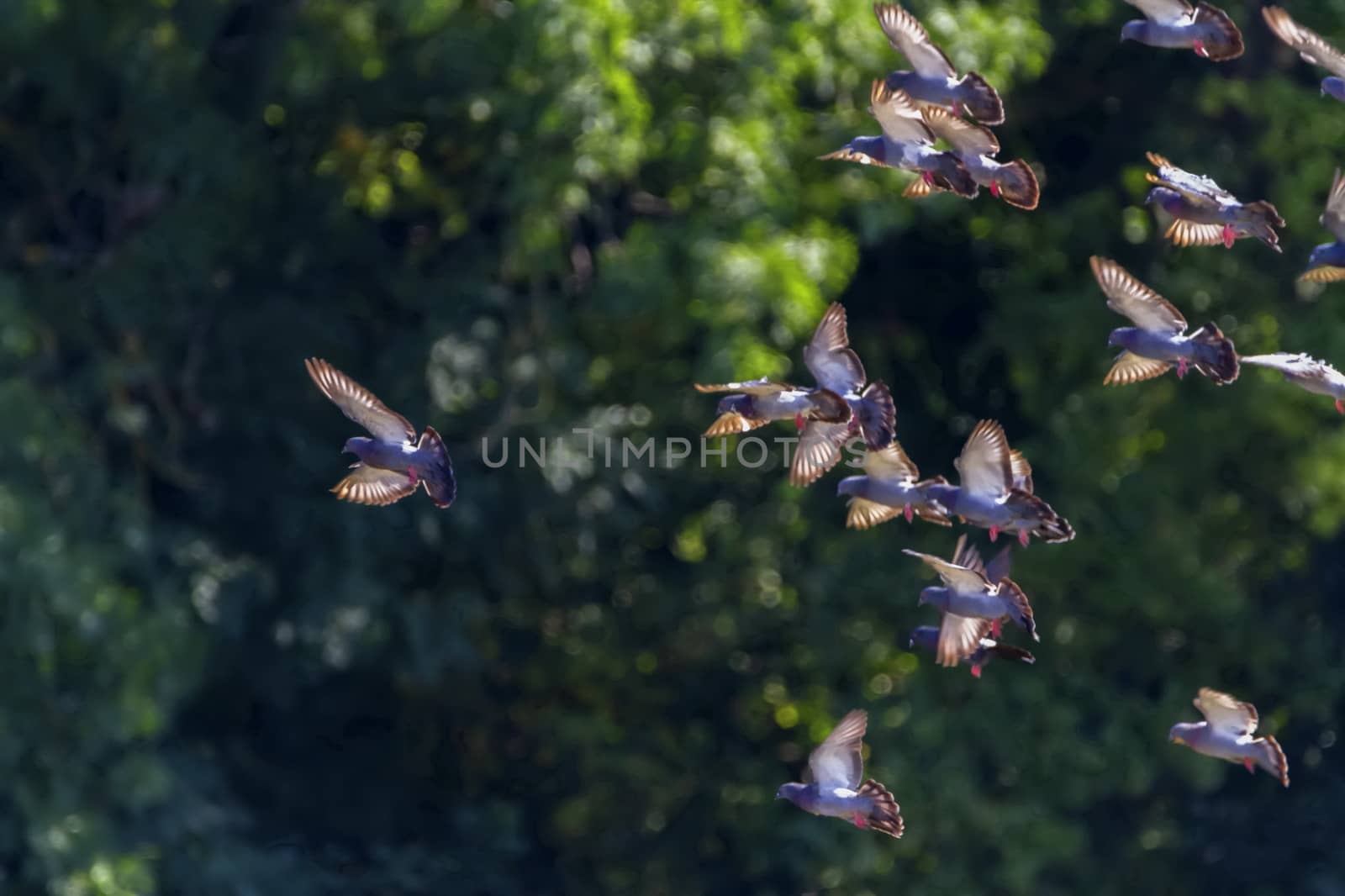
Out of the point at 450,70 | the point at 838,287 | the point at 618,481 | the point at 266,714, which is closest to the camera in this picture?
the point at 838,287

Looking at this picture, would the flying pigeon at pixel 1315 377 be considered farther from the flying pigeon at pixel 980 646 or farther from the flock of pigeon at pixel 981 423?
the flying pigeon at pixel 980 646

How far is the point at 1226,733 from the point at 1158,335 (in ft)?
4.78

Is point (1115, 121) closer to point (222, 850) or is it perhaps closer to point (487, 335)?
point (487, 335)

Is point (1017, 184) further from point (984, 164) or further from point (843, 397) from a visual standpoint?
point (843, 397)

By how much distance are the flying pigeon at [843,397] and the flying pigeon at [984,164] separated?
58cm

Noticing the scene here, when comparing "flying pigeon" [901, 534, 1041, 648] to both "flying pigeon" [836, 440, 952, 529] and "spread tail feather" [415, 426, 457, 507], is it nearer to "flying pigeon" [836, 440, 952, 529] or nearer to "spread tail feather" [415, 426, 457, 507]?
"flying pigeon" [836, 440, 952, 529]

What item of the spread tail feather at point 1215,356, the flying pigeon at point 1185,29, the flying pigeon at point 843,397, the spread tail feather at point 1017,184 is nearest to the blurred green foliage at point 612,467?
the flying pigeon at point 843,397

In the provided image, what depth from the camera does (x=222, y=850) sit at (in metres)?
10.4

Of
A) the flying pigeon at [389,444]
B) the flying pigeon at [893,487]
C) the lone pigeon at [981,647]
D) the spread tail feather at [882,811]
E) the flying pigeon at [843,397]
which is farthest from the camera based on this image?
the flying pigeon at [893,487]

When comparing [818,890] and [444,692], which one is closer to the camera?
[818,890]

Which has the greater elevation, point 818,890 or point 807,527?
point 807,527

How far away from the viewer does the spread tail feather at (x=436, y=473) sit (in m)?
5.94

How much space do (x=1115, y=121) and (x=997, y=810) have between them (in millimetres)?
3516

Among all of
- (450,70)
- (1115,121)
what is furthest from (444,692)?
(1115,121)
